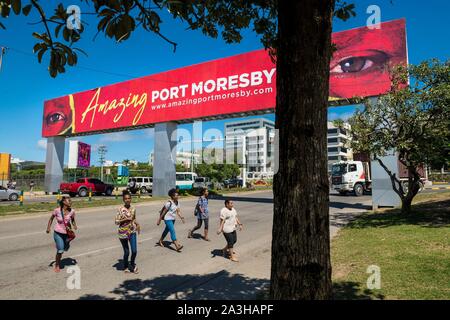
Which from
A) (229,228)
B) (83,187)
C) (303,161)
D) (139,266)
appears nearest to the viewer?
(303,161)

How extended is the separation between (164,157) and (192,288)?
21715mm

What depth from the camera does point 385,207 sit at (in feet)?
58.5

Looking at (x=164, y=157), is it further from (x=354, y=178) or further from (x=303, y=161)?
(x=303, y=161)

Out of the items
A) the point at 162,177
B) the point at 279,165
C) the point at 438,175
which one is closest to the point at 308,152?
the point at 279,165

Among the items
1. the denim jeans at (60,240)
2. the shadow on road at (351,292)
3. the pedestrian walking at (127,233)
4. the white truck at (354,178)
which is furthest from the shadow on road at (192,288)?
the white truck at (354,178)

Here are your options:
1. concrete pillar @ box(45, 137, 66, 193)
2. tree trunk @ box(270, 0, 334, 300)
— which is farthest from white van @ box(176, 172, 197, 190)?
tree trunk @ box(270, 0, 334, 300)

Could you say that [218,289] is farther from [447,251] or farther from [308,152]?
[447,251]

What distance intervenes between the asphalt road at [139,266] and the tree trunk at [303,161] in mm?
3219

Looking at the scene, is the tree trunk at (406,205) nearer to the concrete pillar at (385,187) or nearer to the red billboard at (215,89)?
the concrete pillar at (385,187)

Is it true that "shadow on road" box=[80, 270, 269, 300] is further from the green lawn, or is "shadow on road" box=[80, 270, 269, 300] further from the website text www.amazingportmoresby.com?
the website text www.amazingportmoresby.com

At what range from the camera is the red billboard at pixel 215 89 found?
58.3 ft

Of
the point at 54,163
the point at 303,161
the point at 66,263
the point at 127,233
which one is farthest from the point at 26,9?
the point at 54,163

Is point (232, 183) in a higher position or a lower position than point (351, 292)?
higher

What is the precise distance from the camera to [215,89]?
79.6 ft
